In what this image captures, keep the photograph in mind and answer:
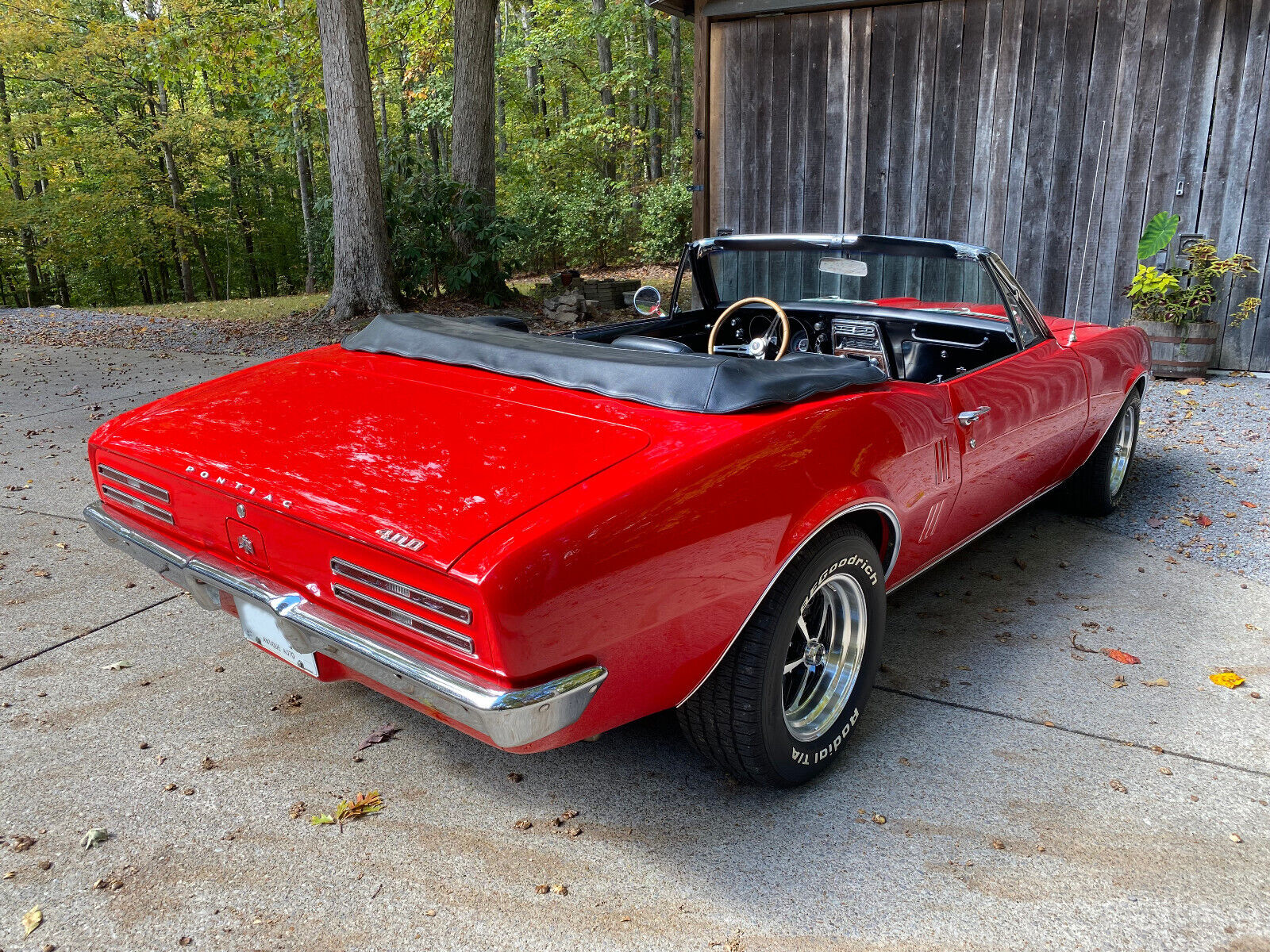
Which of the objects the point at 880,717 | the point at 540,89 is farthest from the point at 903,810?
the point at 540,89

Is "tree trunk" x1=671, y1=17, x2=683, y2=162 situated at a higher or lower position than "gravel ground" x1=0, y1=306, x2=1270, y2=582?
higher

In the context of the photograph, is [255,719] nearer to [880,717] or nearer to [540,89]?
[880,717]

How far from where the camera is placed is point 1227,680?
9.91ft

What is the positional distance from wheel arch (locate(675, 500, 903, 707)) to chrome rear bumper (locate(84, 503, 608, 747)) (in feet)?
1.39

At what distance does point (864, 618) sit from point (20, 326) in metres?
13.0

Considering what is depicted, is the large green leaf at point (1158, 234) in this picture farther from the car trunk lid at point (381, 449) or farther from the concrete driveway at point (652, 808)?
the car trunk lid at point (381, 449)

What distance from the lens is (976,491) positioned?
313 centimetres

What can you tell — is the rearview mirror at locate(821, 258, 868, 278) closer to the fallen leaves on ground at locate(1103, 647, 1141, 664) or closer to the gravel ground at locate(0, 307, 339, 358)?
the fallen leaves on ground at locate(1103, 647, 1141, 664)

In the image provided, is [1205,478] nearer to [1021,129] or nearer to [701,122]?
[1021,129]

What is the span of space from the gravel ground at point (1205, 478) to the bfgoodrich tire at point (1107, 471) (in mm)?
120

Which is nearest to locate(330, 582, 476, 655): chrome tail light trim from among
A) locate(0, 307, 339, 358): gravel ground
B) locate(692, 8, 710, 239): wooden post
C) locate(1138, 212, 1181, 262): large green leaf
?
locate(692, 8, 710, 239): wooden post

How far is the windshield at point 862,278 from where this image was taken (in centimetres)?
353

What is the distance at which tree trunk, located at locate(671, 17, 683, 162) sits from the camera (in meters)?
24.7

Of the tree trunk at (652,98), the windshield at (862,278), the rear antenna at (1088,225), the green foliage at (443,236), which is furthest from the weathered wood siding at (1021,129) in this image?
the tree trunk at (652,98)
